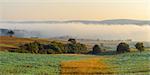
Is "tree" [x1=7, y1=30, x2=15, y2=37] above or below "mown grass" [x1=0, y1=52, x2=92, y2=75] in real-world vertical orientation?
above

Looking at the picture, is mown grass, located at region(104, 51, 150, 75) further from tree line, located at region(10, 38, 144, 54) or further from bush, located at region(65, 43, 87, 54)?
bush, located at region(65, 43, 87, 54)

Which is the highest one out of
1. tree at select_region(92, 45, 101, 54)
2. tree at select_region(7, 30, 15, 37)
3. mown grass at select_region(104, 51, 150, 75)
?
tree at select_region(7, 30, 15, 37)

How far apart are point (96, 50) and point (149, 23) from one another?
47cm

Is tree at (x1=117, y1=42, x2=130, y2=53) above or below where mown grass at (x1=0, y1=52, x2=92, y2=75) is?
above

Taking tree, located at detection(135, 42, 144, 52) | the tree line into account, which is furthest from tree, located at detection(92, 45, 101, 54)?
tree, located at detection(135, 42, 144, 52)

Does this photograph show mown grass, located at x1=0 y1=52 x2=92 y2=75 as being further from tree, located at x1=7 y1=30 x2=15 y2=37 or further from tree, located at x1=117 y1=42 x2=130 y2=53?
tree, located at x1=117 y1=42 x2=130 y2=53

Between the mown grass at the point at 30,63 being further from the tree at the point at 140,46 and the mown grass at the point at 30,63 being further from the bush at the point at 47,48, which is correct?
the tree at the point at 140,46

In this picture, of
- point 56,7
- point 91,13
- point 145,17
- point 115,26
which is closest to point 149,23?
point 145,17

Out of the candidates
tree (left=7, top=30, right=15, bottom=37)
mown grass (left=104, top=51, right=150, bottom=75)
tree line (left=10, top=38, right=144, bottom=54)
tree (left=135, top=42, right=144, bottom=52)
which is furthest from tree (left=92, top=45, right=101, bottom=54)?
tree (left=7, top=30, right=15, bottom=37)

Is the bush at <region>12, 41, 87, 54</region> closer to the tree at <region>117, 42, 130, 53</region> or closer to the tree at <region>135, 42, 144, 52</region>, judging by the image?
the tree at <region>117, 42, 130, 53</region>

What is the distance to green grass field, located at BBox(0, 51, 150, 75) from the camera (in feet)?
9.28

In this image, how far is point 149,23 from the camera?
2834 mm

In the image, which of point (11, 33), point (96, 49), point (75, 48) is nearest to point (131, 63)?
point (96, 49)

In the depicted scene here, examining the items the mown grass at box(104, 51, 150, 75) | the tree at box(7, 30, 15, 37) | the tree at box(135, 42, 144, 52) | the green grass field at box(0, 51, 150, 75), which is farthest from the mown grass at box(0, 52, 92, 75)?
the tree at box(135, 42, 144, 52)
